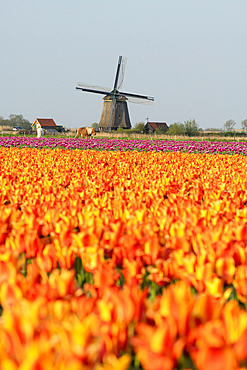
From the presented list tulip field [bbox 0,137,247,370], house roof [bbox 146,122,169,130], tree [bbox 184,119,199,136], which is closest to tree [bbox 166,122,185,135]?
tree [bbox 184,119,199,136]

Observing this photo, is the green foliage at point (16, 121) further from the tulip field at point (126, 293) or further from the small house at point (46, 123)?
the tulip field at point (126, 293)

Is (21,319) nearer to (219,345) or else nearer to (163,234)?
(219,345)

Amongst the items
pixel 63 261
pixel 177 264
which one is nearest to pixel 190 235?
pixel 177 264

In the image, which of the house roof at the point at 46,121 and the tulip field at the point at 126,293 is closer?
the tulip field at the point at 126,293

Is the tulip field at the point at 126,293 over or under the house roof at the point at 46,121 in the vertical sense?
under

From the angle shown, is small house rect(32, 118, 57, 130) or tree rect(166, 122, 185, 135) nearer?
tree rect(166, 122, 185, 135)

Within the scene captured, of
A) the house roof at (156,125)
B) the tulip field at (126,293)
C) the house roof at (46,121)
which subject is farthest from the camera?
the house roof at (46,121)

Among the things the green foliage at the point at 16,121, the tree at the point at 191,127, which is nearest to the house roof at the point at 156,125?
the tree at the point at 191,127

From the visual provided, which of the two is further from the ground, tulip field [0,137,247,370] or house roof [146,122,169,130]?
house roof [146,122,169,130]

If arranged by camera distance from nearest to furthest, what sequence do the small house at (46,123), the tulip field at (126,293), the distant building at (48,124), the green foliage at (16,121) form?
the tulip field at (126,293) < the distant building at (48,124) < the small house at (46,123) < the green foliage at (16,121)

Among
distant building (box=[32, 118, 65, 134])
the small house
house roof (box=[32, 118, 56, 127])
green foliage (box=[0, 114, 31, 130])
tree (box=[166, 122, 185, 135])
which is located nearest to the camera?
tree (box=[166, 122, 185, 135])

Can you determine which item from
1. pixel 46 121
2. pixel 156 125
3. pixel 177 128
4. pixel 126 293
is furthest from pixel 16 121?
pixel 126 293

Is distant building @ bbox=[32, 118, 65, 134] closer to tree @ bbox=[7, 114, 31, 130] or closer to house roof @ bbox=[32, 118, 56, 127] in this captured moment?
house roof @ bbox=[32, 118, 56, 127]

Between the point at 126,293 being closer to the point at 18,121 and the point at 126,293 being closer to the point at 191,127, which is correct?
the point at 191,127
